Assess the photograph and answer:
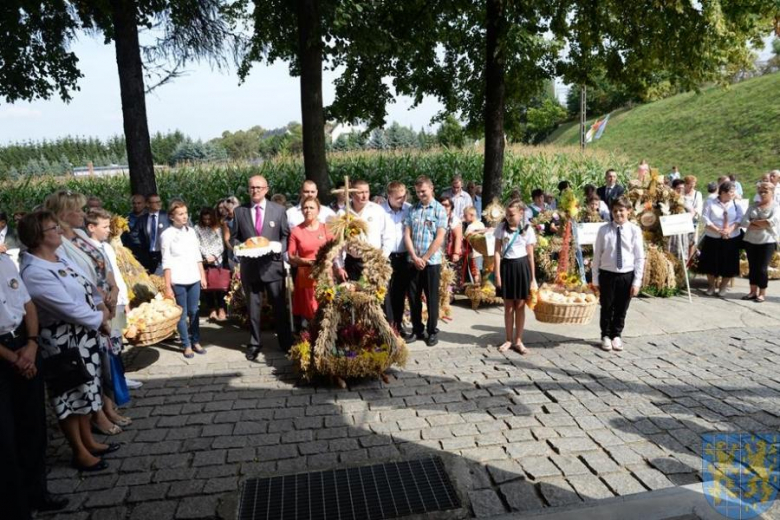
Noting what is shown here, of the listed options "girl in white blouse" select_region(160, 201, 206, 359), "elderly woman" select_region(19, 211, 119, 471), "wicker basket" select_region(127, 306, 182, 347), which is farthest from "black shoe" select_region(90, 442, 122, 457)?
"girl in white blouse" select_region(160, 201, 206, 359)

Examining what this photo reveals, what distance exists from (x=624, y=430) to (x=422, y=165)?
1102 cm

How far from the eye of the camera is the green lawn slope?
2533 cm

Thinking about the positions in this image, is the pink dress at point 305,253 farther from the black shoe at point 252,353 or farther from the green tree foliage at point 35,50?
the green tree foliage at point 35,50

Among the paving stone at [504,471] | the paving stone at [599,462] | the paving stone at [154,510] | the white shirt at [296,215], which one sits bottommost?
the paving stone at [154,510]

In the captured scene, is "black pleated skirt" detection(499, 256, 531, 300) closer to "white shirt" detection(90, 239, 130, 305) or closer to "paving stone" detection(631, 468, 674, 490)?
"paving stone" detection(631, 468, 674, 490)

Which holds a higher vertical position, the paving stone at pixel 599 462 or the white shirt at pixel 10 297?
the white shirt at pixel 10 297

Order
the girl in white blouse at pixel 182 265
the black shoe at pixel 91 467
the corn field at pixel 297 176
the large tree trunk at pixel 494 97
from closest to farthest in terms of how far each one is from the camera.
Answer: the black shoe at pixel 91 467 → the girl in white blouse at pixel 182 265 → the large tree trunk at pixel 494 97 → the corn field at pixel 297 176

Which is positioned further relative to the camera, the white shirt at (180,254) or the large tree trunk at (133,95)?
the large tree trunk at (133,95)

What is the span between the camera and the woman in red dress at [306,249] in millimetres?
6246

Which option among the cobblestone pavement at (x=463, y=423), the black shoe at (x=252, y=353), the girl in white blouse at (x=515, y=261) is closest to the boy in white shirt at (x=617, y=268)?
the cobblestone pavement at (x=463, y=423)

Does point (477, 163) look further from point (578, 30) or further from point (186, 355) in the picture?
point (186, 355)

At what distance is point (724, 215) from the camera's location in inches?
361

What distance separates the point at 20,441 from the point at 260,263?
11.0ft

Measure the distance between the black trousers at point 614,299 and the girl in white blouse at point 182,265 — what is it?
17.1 ft
